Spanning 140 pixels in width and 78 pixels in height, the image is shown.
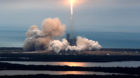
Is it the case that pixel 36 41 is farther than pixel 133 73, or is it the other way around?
pixel 36 41

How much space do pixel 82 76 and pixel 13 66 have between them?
18005mm

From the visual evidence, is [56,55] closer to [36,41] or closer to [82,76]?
[36,41]

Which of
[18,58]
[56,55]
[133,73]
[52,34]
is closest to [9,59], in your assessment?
[18,58]

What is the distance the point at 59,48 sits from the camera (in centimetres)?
11825

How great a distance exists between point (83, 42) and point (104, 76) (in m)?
48.6

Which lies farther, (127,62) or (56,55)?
(56,55)

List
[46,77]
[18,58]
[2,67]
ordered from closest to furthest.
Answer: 1. [46,77]
2. [2,67]
3. [18,58]

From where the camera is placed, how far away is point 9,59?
10319 centimetres

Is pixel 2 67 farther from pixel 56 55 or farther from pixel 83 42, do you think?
pixel 83 42

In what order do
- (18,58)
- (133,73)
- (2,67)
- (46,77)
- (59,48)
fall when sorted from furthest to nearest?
(59,48) < (18,58) < (2,67) < (133,73) < (46,77)

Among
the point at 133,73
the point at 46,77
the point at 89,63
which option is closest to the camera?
the point at 46,77

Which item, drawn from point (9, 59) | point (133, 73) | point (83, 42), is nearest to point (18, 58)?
point (9, 59)

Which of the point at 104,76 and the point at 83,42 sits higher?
the point at 83,42

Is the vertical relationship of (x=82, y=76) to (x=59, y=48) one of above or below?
below
